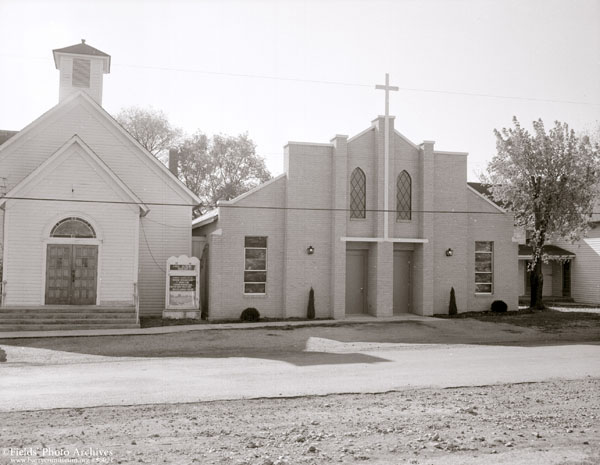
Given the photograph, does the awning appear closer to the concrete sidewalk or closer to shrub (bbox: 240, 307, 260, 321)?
the concrete sidewalk

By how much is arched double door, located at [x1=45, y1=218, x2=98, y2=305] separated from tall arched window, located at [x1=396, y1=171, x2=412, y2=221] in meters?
11.9

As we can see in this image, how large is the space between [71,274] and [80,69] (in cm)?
1026

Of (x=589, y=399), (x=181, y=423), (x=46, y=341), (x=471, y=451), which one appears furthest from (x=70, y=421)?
(x=46, y=341)

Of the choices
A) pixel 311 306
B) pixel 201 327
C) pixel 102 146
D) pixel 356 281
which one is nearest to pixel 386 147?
pixel 356 281

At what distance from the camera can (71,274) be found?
22.8 m

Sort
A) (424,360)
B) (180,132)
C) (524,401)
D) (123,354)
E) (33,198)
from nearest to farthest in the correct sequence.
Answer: (524,401) → (424,360) → (123,354) → (33,198) → (180,132)

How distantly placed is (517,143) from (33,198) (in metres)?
18.5

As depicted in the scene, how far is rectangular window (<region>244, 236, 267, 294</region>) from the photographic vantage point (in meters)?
24.8

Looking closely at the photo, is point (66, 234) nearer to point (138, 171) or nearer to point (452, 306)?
point (138, 171)

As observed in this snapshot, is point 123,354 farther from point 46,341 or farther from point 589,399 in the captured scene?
point 589,399

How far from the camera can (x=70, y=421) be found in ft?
27.8

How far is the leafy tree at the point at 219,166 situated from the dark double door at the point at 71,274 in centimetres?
3016

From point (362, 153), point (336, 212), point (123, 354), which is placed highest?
point (362, 153)

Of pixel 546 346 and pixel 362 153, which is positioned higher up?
pixel 362 153
